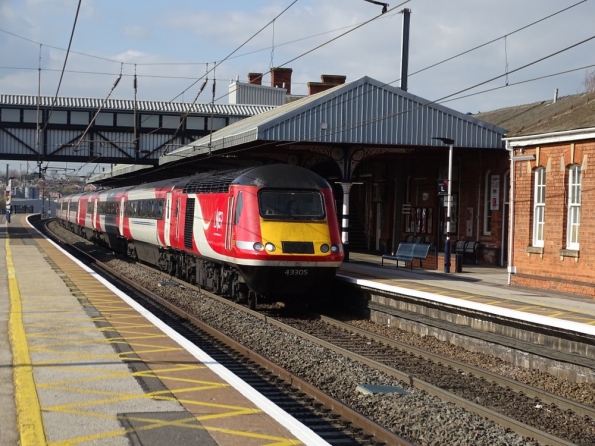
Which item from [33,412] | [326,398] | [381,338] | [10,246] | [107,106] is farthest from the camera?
[107,106]

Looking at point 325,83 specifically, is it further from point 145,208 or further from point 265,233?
point 265,233

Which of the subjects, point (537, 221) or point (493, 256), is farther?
point (493, 256)

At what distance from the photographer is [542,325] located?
11758 millimetres

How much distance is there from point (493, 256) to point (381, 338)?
1375 cm

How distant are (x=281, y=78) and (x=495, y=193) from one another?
3185 cm

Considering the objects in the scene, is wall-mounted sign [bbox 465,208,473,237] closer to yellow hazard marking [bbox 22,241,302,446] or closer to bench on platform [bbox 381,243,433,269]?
bench on platform [bbox 381,243,433,269]

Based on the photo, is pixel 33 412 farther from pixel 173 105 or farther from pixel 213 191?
pixel 173 105

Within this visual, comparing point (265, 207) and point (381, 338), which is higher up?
point (265, 207)

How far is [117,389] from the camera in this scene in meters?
8.34

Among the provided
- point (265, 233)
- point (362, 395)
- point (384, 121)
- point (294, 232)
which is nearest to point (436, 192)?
point (384, 121)

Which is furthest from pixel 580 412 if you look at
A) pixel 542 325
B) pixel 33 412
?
pixel 33 412

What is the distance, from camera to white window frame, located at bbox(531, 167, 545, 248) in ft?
66.5

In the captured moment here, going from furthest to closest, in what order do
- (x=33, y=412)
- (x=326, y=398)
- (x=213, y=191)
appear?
1. (x=213, y=191)
2. (x=326, y=398)
3. (x=33, y=412)

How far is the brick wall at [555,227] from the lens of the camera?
719 inches
